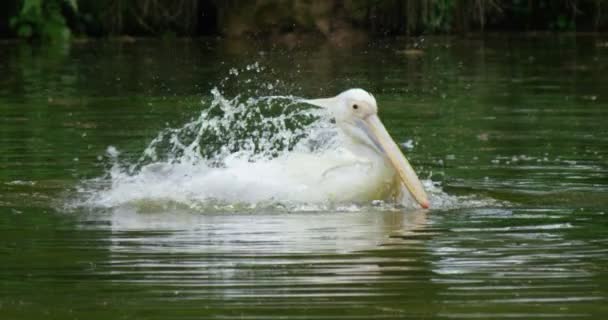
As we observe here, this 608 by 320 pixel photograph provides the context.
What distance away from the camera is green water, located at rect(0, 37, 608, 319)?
22.5 ft

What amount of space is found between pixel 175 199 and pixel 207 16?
864 inches

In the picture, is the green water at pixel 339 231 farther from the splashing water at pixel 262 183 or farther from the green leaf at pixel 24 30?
the green leaf at pixel 24 30

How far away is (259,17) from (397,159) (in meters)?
21.3

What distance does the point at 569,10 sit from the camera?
108 feet

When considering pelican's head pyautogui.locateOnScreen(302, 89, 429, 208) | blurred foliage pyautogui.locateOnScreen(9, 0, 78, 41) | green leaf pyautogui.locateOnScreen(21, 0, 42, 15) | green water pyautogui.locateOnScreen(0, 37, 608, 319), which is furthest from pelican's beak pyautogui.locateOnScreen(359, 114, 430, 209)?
blurred foliage pyautogui.locateOnScreen(9, 0, 78, 41)

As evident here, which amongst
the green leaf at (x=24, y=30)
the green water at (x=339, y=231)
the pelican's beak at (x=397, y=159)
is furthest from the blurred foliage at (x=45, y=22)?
the pelican's beak at (x=397, y=159)

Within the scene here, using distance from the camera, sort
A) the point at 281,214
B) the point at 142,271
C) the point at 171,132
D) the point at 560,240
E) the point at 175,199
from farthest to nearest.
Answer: the point at 171,132, the point at 175,199, the point at 281,214, the point at 560,240, the point at 142,271

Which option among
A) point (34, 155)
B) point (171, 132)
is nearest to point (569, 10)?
point (171, 132)

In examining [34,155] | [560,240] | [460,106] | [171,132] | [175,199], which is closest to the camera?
[560,240]

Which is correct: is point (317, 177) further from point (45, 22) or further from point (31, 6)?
point (45, 22)

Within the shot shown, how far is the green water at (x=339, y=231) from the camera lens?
686 centimetres

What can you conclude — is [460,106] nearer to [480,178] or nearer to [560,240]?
[480,178]

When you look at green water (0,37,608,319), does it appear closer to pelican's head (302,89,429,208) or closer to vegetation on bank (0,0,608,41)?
pelican's head (302,89,429,208)

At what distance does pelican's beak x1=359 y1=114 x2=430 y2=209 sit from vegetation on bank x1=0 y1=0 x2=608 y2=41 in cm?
1969
